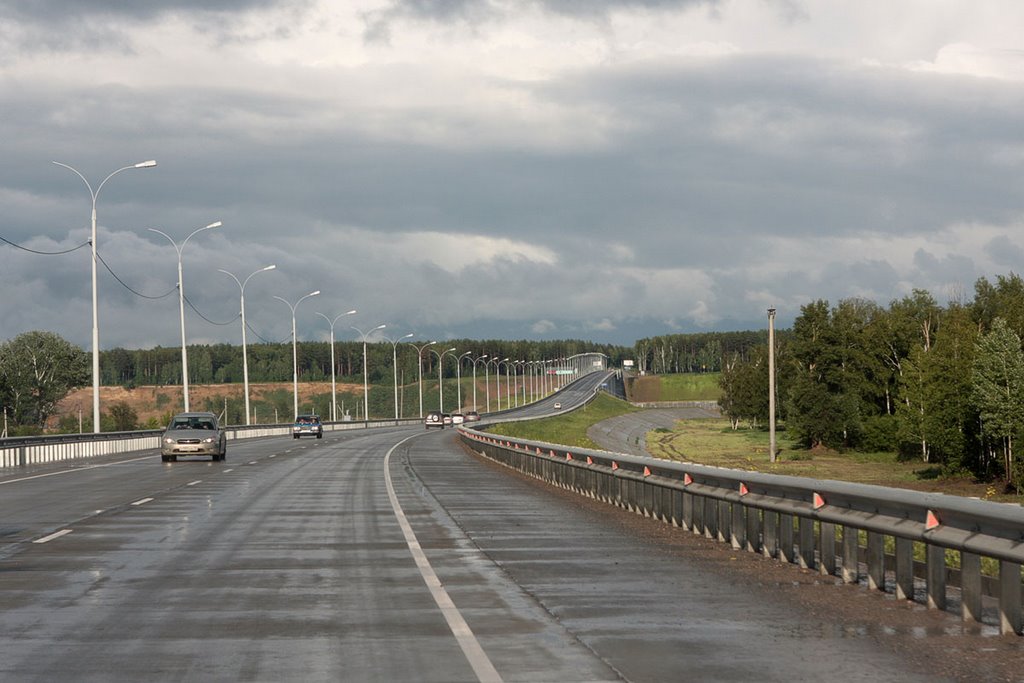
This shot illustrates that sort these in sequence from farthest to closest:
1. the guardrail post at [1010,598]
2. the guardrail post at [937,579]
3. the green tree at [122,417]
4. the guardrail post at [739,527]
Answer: the green tree at [122,417], the guardrail post at [739,527], the guardrail post at [937,579], the guardrail post at [1010,598]

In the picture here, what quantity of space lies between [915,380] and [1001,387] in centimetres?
2377

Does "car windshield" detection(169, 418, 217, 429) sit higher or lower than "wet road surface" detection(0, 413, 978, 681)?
higher

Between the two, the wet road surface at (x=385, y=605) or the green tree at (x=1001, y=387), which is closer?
the wet road surface at (x=385, y=605)

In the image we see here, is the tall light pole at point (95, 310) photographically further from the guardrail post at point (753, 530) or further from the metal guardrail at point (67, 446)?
the guardrail post at point (753, 530)

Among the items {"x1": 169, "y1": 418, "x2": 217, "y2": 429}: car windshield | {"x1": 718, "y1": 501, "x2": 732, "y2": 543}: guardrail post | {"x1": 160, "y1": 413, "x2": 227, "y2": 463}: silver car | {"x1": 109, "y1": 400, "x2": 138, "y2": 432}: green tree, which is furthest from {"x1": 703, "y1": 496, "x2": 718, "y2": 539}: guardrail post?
{"x1": 109, "y1": 400, "x2": 138, "y2": 432}: green tree

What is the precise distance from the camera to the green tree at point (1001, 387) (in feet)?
296

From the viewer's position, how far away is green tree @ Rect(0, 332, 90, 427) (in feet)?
540

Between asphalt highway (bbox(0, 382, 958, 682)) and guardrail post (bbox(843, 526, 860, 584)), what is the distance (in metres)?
1.03

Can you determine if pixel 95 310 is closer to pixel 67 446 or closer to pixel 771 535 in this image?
pixel 67 446

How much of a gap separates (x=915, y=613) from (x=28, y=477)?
32241 mm

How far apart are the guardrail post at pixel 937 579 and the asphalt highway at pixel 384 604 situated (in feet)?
3.46

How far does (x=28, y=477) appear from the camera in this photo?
1554 inches

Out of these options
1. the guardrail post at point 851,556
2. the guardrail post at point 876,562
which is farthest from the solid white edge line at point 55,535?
the guardrail post at point 876,562

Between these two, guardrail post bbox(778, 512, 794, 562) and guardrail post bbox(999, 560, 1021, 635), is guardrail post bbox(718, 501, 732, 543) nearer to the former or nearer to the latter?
guardrail post bbox(778, 512, 794, 562)
